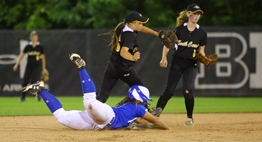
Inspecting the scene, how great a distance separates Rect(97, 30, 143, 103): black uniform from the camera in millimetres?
8578

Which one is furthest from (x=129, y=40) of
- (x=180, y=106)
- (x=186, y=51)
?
(x=180, y=106)

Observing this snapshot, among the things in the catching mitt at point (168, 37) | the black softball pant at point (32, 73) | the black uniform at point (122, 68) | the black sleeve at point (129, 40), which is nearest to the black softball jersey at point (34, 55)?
the black softball pant at point (32, 73)

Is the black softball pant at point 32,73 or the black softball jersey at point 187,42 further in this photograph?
the black softball pant at point 32,73

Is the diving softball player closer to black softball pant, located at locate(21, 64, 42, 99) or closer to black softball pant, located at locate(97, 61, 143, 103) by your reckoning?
black softball pant, located at locate(97, 61, 143, 103)

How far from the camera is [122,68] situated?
880 cm

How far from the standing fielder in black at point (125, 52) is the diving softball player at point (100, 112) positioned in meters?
0.40

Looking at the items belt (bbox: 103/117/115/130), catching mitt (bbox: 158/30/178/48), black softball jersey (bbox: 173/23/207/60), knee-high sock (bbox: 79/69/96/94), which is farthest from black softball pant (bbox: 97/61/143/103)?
black softball jersey (bbox: 173/23/207/60)

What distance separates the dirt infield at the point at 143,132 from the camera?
7.46 metres

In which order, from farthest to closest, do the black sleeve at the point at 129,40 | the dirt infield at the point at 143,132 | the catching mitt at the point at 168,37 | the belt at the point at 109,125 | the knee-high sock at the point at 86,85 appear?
the catching mitt at the point at 168,37
the black sleeve at the point at 129,40
the belt at the point at 109,125
the knee-high sock at the point at 86,85
the dirt infield at the point at 143,132

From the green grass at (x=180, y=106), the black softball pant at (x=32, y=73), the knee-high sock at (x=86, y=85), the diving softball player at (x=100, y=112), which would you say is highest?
the knee-high sock at (x=86, y=85)

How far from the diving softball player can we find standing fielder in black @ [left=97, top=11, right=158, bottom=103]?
40 cm

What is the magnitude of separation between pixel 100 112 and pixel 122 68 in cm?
103

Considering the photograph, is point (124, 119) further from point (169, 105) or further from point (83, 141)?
point (169, 105)

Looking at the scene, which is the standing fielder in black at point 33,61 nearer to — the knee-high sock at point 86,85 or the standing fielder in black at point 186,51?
the standing fielder in black at point 186,51
